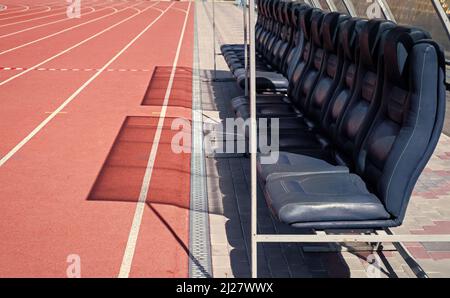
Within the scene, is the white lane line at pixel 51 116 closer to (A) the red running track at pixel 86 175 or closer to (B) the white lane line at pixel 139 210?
(A) the red running track at pixel 86 175

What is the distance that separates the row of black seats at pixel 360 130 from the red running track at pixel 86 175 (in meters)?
1.09

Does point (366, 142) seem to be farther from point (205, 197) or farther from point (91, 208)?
point (91, 208)

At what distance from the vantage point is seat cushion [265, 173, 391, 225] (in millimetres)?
3133

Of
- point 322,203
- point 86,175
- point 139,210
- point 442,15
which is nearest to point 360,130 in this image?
point 322,203

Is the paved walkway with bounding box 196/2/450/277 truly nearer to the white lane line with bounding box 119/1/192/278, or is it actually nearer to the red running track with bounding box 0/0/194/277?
the red running track with bounding box 0/0/194/277

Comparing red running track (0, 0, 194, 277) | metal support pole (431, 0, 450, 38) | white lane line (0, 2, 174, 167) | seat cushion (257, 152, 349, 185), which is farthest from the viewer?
white lane line (0, 2, 174, 167)

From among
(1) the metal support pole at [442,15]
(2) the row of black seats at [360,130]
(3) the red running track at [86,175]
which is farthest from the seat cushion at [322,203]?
(1) the metal support pole at [442,15]

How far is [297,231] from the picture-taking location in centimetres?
431

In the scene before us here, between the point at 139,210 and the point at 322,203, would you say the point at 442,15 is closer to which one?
the point at 322,203

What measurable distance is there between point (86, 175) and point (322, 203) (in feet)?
10.2

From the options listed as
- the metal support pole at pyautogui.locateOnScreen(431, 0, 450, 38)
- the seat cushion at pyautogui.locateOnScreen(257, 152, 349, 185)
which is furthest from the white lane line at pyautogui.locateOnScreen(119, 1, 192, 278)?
the metal support pole at pyautogui.locateOnScreen(431, 0, 450, 38)

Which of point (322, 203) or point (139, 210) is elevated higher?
point (322, 203)

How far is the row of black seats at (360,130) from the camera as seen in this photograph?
3143 mm

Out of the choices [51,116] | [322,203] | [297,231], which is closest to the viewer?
[322,203]
